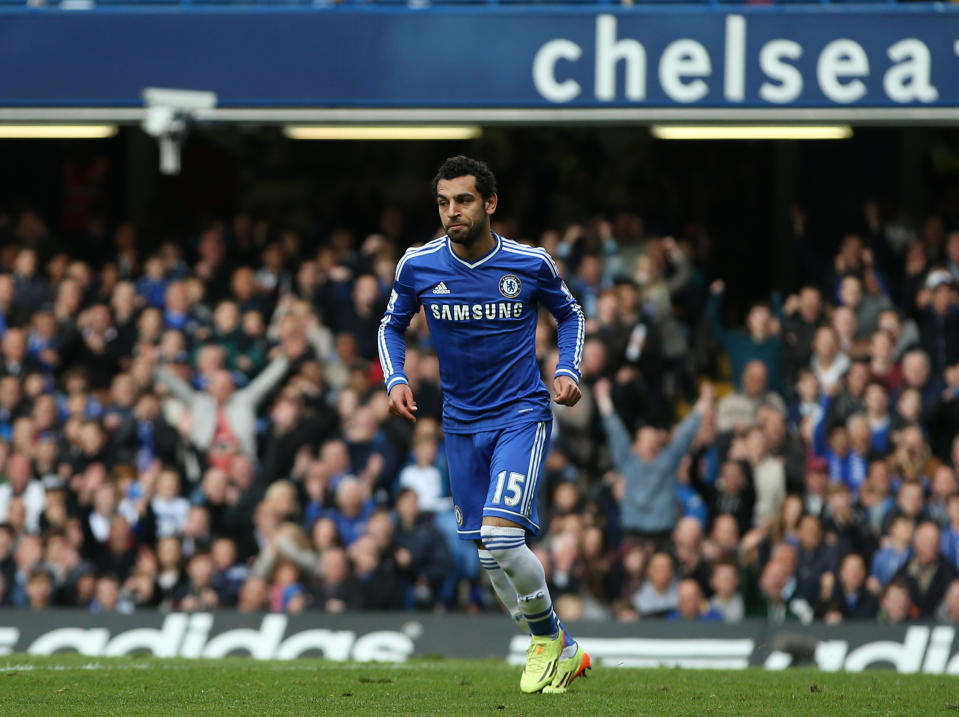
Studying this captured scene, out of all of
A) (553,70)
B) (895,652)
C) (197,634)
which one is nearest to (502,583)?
(895,652)

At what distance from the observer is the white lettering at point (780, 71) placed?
12750 mm

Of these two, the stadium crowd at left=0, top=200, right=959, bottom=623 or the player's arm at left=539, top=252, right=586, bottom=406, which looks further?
the stadium crowd at left=0, top=200, right=959, bottom=623

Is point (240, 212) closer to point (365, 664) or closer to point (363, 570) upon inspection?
point (363, 570)

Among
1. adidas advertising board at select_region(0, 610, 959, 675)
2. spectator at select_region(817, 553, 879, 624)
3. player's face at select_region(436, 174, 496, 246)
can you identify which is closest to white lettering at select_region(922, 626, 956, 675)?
adidas advertising board at select_region(0, 610, 959, 675)

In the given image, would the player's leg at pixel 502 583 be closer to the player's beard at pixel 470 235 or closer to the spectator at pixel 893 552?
the player's beard at pixel 470 235

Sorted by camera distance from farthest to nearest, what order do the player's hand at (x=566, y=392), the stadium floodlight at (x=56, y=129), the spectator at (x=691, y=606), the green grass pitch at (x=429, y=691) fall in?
the stadium floodlight at (x=56, y=129), the spectator at (x=691, y=606), the player's hand at (x=566, y=392), the green grass pitch at (x=429, y=691)

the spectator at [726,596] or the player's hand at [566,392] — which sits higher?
the player's hand at [566,392]

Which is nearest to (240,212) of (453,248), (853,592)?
(853,592)

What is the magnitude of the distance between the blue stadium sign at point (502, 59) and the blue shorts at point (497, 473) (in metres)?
6.07

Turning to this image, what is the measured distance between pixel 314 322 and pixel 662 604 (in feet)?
12.9

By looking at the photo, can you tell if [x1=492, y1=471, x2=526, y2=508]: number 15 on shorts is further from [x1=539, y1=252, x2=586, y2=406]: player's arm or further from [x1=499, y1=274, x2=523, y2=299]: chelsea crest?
[x1=499, y1=274, x2=523, y2=299]: chelsea crest

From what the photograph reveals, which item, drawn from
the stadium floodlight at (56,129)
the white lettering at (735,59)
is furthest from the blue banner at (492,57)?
the stadium floodlight at (56,129)

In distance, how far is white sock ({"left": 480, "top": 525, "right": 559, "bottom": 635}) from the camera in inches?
280

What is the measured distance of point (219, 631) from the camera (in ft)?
36.4
